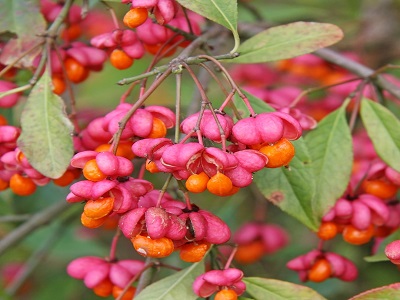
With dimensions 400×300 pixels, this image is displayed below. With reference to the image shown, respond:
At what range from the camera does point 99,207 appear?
3.70ft

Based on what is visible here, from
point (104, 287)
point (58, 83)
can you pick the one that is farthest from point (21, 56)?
point (104, 287)

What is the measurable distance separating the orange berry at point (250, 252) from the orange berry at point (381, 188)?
0.75 metres

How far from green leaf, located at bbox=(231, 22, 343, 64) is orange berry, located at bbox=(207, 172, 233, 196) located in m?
0.41

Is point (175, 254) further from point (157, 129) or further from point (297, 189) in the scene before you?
point (157, 129)

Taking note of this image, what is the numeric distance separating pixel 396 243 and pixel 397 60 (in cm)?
142

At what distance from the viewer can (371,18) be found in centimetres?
255

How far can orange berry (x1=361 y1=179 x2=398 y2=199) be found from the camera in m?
1.52

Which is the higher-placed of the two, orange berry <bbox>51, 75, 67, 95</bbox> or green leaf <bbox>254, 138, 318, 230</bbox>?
orange berry <bbox>51, 75, 67, 95</bbox>

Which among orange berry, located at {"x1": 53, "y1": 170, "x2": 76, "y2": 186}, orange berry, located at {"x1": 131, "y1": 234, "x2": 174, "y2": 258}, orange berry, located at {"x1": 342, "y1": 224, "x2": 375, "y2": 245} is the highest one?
orange berry, located at {"x1": 131, "y1": 234, "x2": 174, "y2": 258}

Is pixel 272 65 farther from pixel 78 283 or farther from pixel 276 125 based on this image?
pixel 276 125

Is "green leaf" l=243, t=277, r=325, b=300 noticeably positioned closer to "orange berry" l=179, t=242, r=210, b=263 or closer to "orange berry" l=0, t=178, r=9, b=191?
"orange berry" l=179, t=242, r=210, b=263

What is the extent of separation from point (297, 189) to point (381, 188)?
22 cm

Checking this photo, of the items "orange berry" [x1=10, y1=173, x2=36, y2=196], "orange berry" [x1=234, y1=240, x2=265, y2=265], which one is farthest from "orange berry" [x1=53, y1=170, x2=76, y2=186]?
"orange berry" [x1=234, y1=240, x2=265, y2=265]

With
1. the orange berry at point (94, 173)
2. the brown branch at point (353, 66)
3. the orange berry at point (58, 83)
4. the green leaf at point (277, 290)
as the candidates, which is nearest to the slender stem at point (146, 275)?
the green leaf at point (277, 290)
